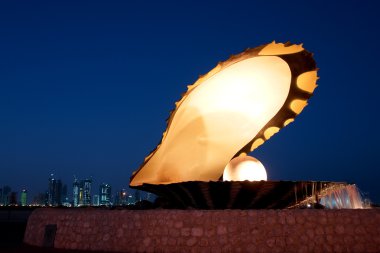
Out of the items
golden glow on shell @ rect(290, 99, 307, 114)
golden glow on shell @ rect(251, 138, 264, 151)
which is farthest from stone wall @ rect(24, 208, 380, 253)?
golden glow on shell @ rect(251, 138, 264, 151)

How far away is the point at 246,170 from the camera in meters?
10.5

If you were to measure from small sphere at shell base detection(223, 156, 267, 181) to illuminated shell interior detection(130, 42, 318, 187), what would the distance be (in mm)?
2068

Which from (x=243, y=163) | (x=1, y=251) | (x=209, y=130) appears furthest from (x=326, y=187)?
(x=1, y=251)

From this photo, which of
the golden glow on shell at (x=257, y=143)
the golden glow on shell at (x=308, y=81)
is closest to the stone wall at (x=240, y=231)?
the golden glow on shell at (x=308, y=81)

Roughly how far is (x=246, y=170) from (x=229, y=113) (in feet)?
9.68

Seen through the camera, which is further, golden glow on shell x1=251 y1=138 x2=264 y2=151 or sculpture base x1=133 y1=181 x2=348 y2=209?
golden glow on shell x1=251 y1=138 x2=264 y2=151

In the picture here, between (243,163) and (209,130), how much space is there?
99.6 inches

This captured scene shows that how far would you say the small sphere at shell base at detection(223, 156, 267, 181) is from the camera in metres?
10.5

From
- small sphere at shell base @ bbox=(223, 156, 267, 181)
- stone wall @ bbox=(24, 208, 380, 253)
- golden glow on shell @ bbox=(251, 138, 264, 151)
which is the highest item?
golden glow on shell @ bbox=(251, 138, 264, 151)

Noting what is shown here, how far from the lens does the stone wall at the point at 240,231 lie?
806cm

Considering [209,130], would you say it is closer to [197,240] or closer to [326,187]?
[326,187]

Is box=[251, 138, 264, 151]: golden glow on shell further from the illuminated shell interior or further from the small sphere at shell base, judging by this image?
the small sphere at shell base

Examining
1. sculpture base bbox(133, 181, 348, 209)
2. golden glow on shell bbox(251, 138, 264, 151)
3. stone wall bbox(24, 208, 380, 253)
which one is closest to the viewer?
stone wall bbox(24, 208, 380, 253)

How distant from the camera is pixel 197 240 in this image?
334 inches
